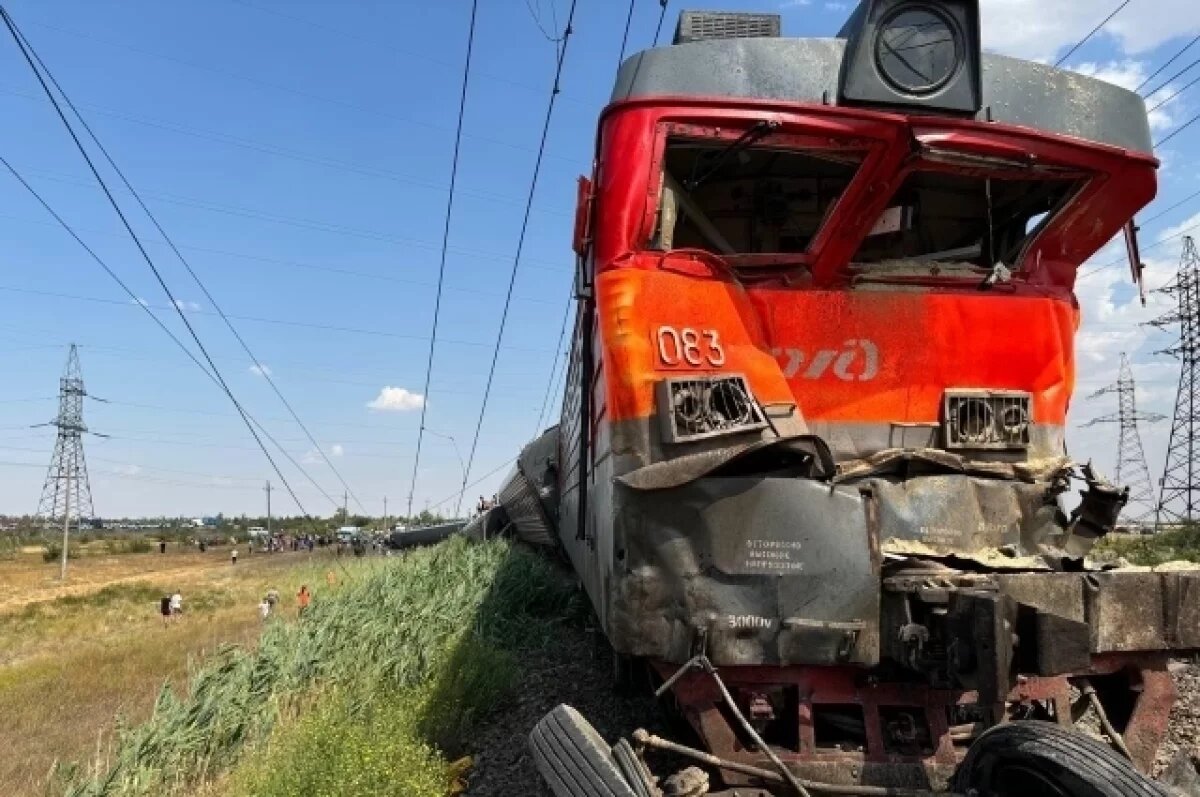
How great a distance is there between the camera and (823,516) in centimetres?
414

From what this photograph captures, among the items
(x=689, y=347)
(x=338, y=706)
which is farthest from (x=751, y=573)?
(x=338, y=706)

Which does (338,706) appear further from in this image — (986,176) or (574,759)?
(986,176)

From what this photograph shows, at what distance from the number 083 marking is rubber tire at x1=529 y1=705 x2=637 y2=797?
1.65 metres

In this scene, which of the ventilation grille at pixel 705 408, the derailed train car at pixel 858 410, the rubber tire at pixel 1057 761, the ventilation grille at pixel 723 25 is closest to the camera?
the rubber tire at pixel 1057 761

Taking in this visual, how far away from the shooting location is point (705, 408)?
436cm

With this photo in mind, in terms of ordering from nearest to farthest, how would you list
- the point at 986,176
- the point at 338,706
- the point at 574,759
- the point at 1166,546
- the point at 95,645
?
the point at 574,759, the point at 986,176, the point at 338,706, the point at 1166,546, the point at 95,645

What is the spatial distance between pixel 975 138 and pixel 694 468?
209cm

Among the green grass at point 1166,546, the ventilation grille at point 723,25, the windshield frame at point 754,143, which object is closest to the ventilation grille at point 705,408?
the windshield frame at point 754,143

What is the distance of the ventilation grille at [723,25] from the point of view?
16.5ft

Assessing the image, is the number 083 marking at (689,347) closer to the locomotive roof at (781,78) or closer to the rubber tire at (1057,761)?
the locomotive roof at (781,78)

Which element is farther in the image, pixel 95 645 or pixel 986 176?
→ pixel 95 645

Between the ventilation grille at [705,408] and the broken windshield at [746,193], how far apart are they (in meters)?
0.78

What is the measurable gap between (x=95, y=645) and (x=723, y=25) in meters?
27.4

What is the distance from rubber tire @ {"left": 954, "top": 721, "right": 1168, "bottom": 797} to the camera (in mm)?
2988
